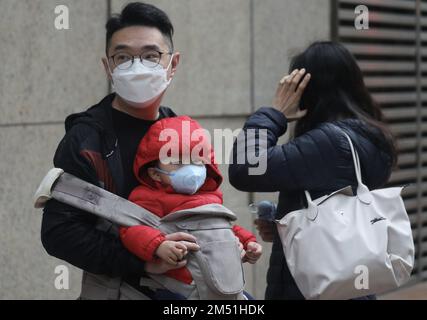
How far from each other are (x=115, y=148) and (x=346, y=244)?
1031mm

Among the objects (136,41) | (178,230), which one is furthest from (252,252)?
(136,41)

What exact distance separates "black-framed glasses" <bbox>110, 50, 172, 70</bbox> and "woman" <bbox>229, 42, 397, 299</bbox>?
0.60m

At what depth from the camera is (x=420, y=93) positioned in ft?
26.8

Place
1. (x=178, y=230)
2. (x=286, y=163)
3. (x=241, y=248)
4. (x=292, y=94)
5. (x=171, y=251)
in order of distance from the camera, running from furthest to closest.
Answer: (x=292, y=94) < (x=286, y=163) < (x=241, y=248) < (x=178, y=230) < (x=171, y=251)

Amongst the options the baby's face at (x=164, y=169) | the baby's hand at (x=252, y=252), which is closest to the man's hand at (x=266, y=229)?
the baby's hand at (x=252, y=252)

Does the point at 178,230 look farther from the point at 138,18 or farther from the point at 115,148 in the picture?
the point at 138,18

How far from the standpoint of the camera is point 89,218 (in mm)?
2877

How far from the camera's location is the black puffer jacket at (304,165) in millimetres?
3418

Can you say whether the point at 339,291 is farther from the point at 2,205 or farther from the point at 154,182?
the point at 2,205

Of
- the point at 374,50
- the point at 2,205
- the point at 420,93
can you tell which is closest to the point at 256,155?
the point at 2,205

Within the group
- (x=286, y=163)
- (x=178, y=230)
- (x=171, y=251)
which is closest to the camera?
(x=171, y=251)

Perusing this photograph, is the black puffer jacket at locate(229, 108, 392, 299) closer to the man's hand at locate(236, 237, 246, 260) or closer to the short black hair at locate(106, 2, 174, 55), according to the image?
the man's hand at locate(236, 237, 246, 260)

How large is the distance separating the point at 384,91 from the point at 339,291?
4.76m

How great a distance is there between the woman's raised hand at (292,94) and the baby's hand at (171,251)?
3.54 feet
